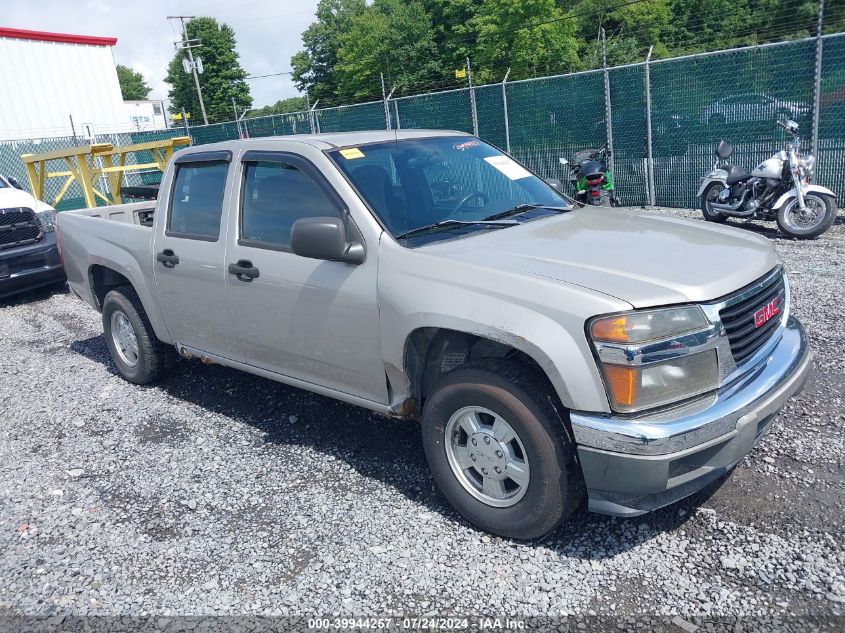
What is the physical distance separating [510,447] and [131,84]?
4958 inches

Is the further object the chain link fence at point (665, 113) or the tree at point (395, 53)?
the tree at point (395, 53)

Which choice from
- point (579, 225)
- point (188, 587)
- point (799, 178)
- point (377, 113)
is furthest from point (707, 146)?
point (188, 587)

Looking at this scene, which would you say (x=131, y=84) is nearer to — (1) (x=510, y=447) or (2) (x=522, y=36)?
(2) (x=522, y=36)

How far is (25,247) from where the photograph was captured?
358 inches

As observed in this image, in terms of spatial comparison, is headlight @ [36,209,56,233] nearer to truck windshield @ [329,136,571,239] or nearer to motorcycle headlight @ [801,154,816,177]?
truck windshield @ [329,136,571,239]

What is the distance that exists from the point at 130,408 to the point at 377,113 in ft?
37.6

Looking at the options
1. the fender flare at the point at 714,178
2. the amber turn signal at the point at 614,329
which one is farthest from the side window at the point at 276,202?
the fender flare at the point at 714,178

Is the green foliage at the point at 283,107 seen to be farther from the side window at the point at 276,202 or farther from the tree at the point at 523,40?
the side window at the point at 276,202

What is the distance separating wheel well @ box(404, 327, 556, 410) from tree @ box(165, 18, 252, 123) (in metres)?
81.6

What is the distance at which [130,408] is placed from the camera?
215 inches

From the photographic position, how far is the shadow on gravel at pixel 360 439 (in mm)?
3318

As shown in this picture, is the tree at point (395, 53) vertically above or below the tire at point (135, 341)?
above

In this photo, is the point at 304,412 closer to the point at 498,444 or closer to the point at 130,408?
the point at 130,408

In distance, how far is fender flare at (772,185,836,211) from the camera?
28.9 feet
